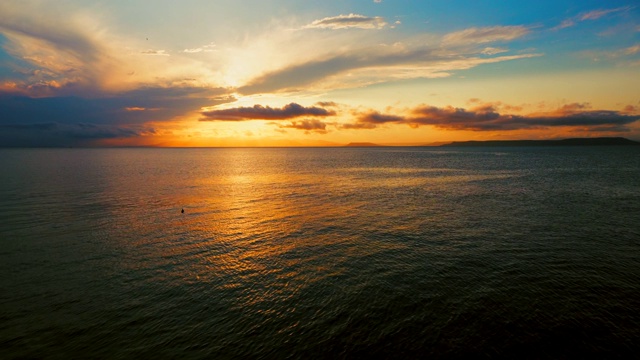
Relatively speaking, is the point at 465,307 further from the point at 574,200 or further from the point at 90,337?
the point at 574,200

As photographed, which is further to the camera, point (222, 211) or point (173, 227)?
point (222, 211)

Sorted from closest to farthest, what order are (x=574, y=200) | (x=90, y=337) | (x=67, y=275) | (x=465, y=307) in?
(x=90, y=337) < (x=465, y=307) < (x=67, y=275) < (x=574, y=200)

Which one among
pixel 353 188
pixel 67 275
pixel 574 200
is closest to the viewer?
pixel 67 275

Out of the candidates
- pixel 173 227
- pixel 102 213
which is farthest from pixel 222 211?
pixel 102 213

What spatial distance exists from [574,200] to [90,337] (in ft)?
263

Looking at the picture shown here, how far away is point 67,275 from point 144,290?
31.3ft

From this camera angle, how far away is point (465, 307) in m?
24.8

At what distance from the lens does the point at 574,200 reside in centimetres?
6581

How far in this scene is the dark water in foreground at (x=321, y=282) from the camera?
21.0 m

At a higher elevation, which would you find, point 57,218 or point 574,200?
point 57,218

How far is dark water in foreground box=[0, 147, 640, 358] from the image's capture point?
21.0 meters

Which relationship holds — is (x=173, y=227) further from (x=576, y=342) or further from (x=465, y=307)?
(x=576, y=342)

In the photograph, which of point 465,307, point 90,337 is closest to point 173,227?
point 90,337

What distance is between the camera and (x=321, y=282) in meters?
29.8
